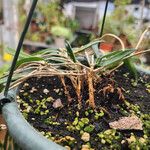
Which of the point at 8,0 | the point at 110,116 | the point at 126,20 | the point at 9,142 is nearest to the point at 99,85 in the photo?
the point at 110,116

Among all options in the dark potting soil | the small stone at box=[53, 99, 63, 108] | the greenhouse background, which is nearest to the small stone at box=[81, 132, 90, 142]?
the dark potting soil

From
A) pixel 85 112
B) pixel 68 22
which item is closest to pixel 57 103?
pixel 85 112

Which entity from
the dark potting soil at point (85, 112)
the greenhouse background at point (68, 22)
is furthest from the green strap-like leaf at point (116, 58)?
the greenhouse background at point (68, 22)

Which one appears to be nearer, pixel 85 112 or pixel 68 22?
pixel 85 112

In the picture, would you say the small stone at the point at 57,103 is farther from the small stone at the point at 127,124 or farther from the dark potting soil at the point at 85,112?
the small stone at the point at 127,124

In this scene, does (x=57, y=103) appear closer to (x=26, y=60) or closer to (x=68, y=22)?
(x=26, y=60)

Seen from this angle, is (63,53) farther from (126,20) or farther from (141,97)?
(126,20)
